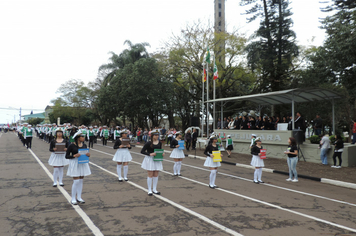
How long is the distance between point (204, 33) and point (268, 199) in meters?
26.2

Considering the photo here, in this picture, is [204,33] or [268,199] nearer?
[268,199]

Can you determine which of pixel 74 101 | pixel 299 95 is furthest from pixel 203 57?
pixel 74 101

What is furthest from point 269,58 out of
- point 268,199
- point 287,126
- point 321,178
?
point 268,199

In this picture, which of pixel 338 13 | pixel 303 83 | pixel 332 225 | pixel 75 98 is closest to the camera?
pixel 332 225

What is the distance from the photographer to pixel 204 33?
3102 cm

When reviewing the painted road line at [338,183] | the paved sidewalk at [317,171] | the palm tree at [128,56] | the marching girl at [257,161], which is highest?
the palm tree at [128,56]

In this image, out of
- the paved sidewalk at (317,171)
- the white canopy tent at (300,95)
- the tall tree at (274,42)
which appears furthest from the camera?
the tall tree at (274,42)

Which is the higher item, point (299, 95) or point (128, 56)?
point (128, 56)

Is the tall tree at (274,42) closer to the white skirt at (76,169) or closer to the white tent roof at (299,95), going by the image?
the white tent roof at (299,95)

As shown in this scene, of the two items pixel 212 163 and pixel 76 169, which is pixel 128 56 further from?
pixel 76 169

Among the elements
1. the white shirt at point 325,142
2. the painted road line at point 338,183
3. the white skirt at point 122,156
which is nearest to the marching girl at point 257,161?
the painted road line at point 338,183

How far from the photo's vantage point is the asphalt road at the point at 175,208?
5.33 metres

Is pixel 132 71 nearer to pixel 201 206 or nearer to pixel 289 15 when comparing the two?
pixel 289 15

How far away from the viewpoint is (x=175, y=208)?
6676 millimetres
